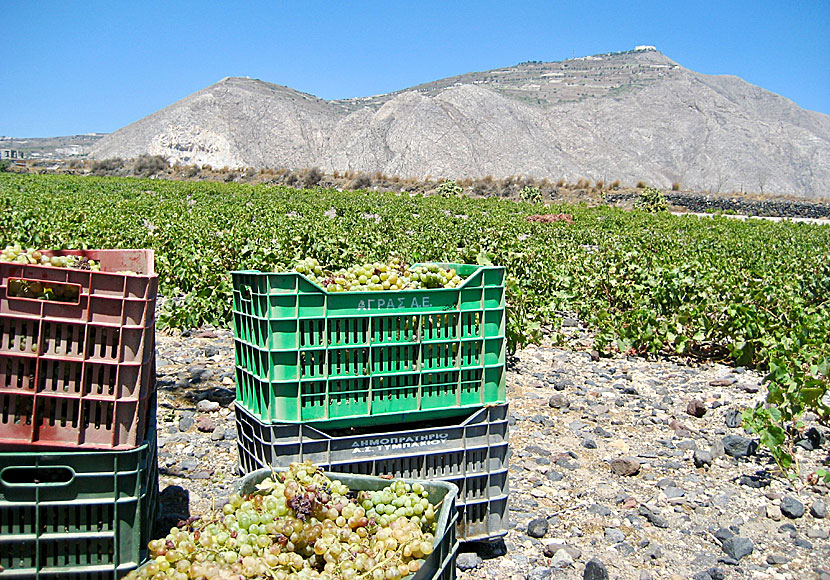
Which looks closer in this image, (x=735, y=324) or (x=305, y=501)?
(x=305, y=501)

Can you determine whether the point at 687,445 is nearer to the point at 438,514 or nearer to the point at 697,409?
the point at 697,409

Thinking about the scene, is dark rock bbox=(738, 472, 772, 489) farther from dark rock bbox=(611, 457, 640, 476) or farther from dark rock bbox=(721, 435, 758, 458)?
dark rock bbox=(611, 457, 640, 476)

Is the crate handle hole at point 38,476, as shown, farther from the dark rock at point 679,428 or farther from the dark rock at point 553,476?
the dark rock at point 679,428

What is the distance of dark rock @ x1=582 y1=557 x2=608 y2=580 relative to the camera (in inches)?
156

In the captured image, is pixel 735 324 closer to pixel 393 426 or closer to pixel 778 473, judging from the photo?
pixel 778 473

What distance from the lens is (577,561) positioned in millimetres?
4188

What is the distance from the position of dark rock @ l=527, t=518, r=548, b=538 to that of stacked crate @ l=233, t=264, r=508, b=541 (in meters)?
0.39

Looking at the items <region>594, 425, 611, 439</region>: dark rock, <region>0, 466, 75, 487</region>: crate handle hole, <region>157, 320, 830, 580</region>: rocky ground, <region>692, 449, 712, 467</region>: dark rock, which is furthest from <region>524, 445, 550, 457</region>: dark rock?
<region>0, 466, 75, 487</region>: crate handle hole

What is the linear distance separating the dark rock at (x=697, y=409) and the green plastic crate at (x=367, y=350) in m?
3.55

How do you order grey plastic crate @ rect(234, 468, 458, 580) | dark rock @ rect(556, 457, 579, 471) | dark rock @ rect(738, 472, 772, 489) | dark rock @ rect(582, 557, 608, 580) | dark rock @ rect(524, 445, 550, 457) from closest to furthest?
grey plastic crate @ rect(234, 468, 458, 580) → dark rock @ rect(582, 557, 608, 580) → dark rock @ rect(738, 472, 772, 489) → dark rock @ rect(556, 457, 579, 471) → dark rock @ rect(524, 445, 550, 457)

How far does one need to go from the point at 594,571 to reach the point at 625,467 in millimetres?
1651

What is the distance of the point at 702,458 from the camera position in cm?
569

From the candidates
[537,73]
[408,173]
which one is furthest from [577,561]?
[537,73]

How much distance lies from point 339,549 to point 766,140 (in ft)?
476
